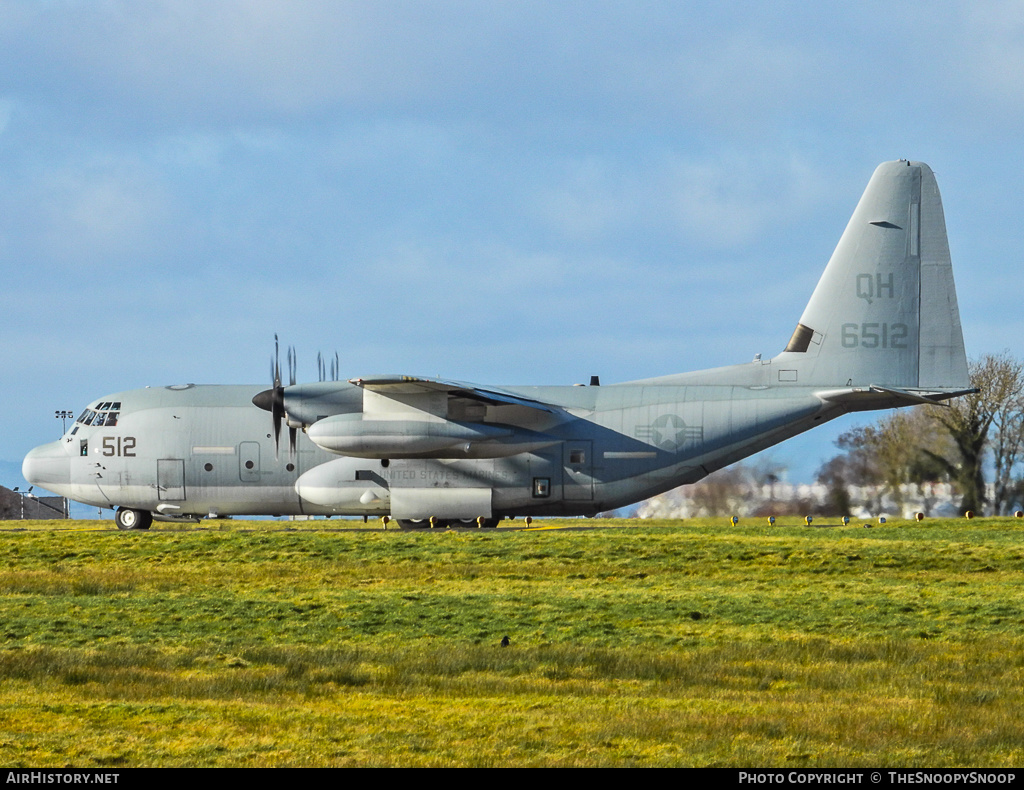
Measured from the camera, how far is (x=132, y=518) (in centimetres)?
3747

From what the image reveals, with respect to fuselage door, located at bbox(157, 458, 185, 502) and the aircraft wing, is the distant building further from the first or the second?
the aircraft wing

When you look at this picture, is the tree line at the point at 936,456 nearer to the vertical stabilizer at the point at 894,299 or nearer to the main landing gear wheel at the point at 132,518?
the vertical stabilizer at the point at 894,299

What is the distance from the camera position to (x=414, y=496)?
112 ft

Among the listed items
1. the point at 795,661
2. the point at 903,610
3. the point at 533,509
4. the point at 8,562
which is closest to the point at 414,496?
the point at 533,509

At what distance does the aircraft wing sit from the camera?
31.8 meters

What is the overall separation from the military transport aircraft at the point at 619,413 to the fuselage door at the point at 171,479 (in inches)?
55.5

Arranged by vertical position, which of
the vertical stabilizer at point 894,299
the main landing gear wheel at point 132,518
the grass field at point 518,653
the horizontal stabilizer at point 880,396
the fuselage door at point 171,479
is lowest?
the grass field at point 518,653

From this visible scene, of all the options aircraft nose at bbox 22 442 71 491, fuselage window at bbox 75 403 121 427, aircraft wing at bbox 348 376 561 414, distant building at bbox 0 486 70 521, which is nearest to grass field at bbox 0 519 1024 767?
aircraft wing at bbox 348 376 561 414

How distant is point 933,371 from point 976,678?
837 inches

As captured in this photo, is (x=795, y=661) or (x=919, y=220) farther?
(x=919, y=220)

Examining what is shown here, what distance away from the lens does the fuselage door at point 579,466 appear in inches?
1323

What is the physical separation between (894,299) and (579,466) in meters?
9.97

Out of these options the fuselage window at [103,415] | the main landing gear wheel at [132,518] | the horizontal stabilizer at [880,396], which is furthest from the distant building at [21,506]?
the horizontal stabilizer at [880,396]

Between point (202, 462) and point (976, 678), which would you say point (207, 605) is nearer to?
point (976, 678)
